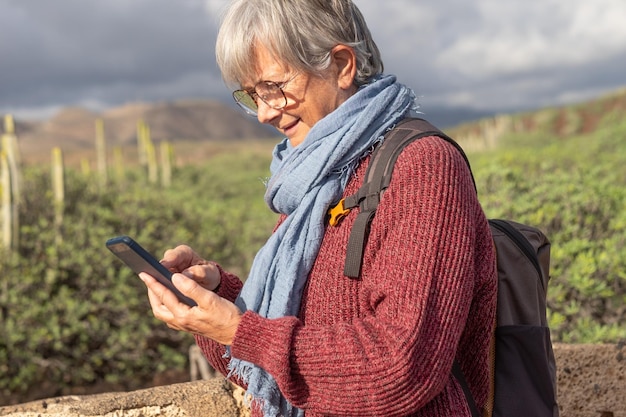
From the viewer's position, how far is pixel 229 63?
5.56 feet

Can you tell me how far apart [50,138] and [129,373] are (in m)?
114

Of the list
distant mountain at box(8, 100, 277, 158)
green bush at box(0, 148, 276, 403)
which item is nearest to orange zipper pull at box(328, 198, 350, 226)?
green bush at box(0, 148, 276, 403)

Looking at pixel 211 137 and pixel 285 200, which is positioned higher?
pixel 211 137

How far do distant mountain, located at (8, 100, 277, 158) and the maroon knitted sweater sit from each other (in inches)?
4391

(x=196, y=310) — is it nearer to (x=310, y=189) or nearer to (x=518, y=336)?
(x=310, y=189)

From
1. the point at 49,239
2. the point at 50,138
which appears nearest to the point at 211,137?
the point at 50,138

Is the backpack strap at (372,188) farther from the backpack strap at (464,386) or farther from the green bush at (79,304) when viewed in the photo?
the green bush at (79,304)

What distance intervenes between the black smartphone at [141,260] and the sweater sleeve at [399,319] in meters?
0.20

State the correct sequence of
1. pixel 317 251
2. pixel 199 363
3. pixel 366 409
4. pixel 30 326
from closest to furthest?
pixel 366 409
pixel 317 251
pixel 199 363
pixel 30 326

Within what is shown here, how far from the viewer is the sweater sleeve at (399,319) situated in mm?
1377

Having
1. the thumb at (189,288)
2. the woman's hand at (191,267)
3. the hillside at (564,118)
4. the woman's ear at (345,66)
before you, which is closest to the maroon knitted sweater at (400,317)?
the thumb at (189,288)

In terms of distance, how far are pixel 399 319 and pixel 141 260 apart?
1.96ft

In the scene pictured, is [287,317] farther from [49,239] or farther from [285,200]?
[49,239]

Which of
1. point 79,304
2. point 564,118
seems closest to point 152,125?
point 564,118
